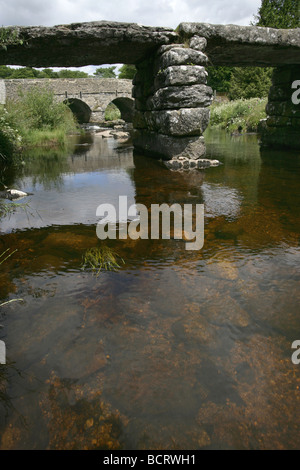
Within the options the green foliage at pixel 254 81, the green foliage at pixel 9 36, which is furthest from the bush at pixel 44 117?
the green foliage at pixel 254 81

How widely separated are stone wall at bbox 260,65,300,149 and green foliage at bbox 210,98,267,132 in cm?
659

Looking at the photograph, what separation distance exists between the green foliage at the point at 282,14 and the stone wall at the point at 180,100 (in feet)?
81.7

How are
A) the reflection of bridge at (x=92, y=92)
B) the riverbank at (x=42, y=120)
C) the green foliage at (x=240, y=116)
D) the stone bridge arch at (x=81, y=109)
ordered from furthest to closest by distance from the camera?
the stone bridge arch at (x=81, y=109), the reflection of bridge at (x=92, y=92), the green foliage at (x=240, y=116), the riverbank at (x=42, y=120)

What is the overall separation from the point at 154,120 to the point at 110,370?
241 inches

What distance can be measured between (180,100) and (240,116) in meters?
13.2

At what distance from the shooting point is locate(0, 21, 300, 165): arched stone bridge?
5.49 meters

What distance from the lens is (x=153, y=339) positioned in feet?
5.54

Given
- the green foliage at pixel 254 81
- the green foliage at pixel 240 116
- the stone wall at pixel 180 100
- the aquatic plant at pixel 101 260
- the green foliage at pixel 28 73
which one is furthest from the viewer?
the green foliage at pixel 28 73

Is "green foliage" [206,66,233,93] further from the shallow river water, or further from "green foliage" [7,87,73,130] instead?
the shallow river water

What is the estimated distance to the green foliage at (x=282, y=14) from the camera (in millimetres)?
24891

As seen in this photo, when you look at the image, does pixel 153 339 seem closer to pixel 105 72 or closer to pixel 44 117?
pixel 44 117

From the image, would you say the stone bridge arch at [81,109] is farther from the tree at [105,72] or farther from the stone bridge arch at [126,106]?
the tree at [105,72]

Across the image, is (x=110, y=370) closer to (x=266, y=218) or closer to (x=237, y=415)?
(x=237, y=415)

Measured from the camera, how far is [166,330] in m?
1.75
